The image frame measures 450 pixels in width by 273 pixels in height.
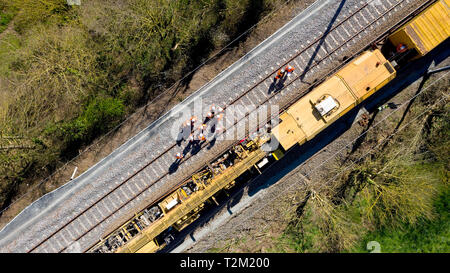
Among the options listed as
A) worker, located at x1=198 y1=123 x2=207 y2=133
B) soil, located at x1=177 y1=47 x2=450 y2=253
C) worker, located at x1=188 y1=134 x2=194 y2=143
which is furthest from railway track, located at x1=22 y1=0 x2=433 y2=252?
soil, located at x1=177 y1=47 x2=450 y2=253

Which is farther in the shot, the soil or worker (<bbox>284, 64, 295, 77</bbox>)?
the soil

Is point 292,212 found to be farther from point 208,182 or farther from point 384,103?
point 384,103

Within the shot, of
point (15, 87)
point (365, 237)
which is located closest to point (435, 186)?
point (365, 237)

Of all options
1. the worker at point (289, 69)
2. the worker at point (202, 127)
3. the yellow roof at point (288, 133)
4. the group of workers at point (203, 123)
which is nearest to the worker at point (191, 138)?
the group of workers at point (203, 123)

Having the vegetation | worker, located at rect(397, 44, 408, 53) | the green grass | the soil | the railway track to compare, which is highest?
the vegetation

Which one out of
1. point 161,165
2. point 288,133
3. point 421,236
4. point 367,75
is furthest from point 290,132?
point 421,236

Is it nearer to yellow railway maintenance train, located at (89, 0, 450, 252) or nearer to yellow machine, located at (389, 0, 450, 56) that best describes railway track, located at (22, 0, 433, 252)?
yellow railway maintenance train, located at (89, 0, 450, 252)

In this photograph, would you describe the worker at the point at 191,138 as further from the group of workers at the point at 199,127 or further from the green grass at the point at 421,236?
the green grass at the point at 421,236
